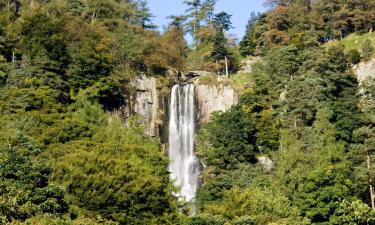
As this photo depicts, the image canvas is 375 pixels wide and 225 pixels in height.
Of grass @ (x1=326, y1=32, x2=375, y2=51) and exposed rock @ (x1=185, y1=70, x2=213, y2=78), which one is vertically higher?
grass @ (x1=326, y1=32, x2=375, y2=51)

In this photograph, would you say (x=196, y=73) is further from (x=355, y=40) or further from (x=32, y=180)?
(x=32, y=180)

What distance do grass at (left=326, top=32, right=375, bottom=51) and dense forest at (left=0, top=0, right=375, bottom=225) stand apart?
0.25 m

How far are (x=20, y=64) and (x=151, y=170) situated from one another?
56.6 ft

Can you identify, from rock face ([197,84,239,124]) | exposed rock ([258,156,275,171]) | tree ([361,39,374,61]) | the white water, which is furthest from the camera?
tree ([361,39,374,61])

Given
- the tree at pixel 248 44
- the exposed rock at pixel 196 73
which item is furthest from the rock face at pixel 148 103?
the tree at pixel 248 44

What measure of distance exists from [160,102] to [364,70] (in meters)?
18.4

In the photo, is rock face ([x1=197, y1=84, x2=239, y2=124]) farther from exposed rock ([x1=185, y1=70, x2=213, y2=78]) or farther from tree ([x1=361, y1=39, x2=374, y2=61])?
tree ([x1=361, y1=39, x2=374, y2=61])

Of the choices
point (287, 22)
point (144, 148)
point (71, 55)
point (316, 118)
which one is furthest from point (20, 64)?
point (287, 22)

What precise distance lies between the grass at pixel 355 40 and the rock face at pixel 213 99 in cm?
1274

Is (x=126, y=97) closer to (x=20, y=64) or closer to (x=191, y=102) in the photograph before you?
(x=191, y=102)

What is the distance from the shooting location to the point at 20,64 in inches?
1916

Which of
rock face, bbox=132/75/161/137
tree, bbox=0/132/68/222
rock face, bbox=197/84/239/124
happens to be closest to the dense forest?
tree, bbox=0/132/68/222

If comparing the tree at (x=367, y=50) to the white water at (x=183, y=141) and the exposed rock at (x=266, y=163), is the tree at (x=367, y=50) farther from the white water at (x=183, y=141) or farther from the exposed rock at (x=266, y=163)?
the white water at (x=183, y=141)

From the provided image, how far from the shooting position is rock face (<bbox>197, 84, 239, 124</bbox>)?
54.9 m
